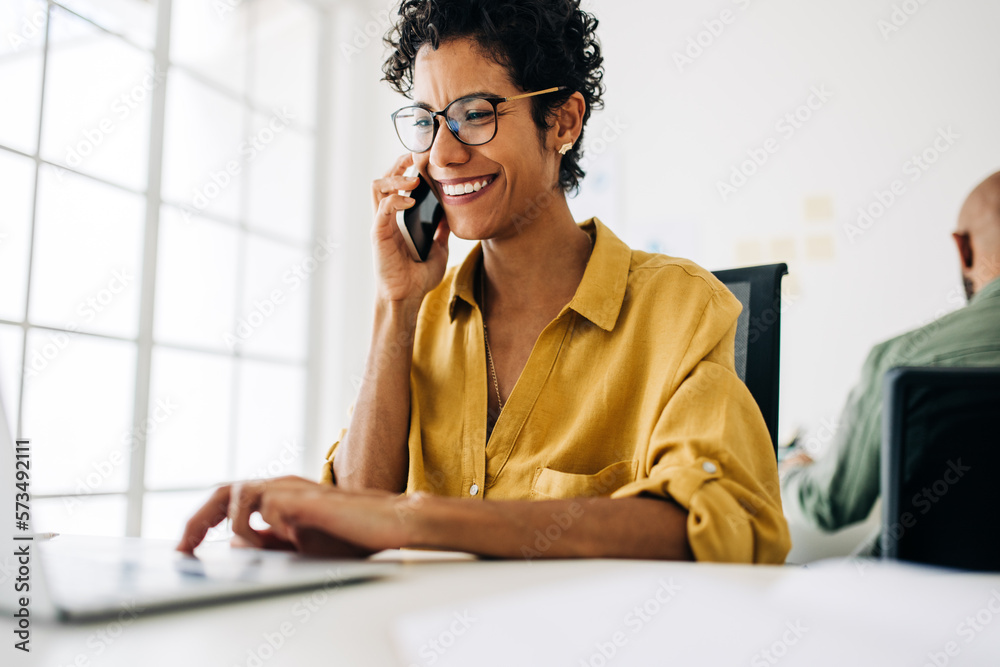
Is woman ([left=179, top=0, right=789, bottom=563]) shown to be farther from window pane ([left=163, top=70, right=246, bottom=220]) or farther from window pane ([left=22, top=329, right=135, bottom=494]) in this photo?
window pane ([left=163, top=70, right=246, bottom=220])

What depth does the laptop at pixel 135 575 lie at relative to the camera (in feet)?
1.24

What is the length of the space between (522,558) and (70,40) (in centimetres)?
260

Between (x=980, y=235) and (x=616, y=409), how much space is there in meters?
2.16

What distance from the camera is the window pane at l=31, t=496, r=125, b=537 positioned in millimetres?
2303

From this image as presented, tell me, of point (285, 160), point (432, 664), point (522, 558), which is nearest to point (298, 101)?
point (285, 160)

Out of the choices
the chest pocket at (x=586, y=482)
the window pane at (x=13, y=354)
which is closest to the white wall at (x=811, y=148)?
the chest pocket at (x=586, y=482)

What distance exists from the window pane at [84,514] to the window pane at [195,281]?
0.63 meters

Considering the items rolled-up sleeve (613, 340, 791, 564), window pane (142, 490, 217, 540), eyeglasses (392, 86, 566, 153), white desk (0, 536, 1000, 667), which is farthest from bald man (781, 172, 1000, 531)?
window pane (142, 490, 217, 540)

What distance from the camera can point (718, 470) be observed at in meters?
0.76

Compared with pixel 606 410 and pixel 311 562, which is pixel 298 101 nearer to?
pixel 606 410

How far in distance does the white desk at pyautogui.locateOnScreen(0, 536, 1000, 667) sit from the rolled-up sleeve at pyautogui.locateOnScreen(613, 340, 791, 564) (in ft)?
0.69

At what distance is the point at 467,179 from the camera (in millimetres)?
1253

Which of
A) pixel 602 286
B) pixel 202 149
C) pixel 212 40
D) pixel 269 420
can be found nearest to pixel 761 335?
pixel 602 286

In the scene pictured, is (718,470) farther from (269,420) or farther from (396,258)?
(269,420)
